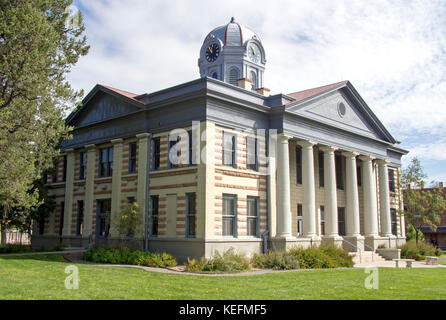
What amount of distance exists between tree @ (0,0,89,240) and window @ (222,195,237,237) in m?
9.24

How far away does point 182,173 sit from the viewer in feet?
81.1

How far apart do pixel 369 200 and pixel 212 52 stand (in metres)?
19.8

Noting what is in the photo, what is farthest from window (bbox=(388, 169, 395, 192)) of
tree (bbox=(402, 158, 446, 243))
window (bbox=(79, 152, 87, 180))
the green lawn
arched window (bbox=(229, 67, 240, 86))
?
window (bbox=(79, 152, 87, 180))

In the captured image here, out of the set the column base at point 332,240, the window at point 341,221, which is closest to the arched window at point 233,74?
the window at point 341,221

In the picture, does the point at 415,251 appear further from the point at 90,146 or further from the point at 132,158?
the point at 90,146

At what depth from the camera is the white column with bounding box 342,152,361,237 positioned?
31.6 metres

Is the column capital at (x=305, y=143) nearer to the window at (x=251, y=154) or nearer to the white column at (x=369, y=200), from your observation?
the window at (x=251, y=154)

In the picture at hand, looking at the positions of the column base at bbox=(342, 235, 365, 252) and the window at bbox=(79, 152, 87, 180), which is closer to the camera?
the column base at bbox=(342, 235, 365, 252)

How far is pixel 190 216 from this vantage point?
2431 cm

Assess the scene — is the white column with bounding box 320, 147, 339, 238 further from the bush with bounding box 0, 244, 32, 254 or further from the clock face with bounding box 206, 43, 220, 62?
the bush with bounding box 0, 244, 32, 254

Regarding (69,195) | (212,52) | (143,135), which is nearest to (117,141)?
(143,135)

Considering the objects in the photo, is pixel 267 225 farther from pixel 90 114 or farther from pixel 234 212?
pixel 90 114
